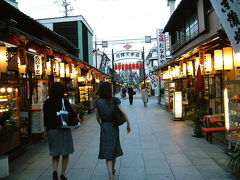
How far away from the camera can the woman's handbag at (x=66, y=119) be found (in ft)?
17.4

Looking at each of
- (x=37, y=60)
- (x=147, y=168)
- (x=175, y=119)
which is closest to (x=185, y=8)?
(x=175, y=119)

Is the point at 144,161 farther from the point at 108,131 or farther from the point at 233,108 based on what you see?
the point at 233,108

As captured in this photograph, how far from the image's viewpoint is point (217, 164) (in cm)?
639

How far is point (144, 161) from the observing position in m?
6.88

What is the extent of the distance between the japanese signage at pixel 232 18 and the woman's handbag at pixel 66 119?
4.12m

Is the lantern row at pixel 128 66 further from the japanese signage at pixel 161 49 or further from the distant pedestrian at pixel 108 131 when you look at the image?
the distant pedestrian at pixel 108 131

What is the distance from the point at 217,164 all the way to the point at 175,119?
27.0ft

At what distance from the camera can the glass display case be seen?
645 cm

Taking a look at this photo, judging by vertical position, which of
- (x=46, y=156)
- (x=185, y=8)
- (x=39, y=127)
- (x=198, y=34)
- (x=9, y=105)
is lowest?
(x=46, y=156)

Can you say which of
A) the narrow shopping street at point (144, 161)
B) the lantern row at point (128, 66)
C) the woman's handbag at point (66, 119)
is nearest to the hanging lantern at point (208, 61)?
the narrow shopping street at point (144, 161)

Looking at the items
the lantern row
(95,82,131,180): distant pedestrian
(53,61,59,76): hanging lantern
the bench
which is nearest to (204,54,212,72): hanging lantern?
the bench

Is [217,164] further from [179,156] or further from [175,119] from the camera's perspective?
[175,119]

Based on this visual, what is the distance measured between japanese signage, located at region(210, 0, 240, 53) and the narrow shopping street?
310cm

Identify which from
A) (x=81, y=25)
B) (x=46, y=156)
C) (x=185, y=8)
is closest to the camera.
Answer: (x=46, y=156)
